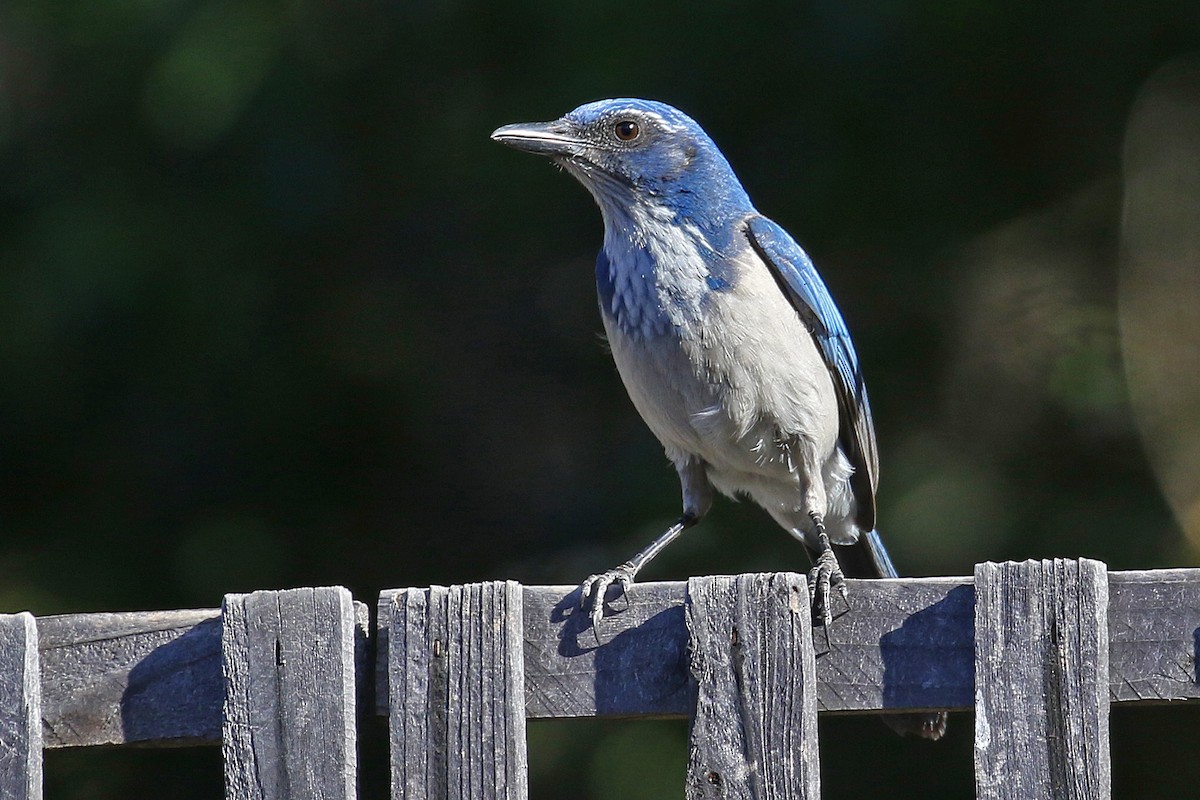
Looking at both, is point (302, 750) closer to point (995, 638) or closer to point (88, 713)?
point (88, 713)

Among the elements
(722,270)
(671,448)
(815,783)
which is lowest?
(815,783)

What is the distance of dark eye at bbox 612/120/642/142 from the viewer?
3881mm

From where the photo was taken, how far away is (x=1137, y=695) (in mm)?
2053

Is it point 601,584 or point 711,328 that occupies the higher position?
point 711,328

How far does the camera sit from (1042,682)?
2.00 m

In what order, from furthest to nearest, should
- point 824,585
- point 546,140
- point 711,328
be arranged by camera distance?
point 546,140 → point 711,328 → point 824,585

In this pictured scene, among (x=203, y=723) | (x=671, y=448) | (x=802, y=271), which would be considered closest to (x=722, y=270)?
(x=802, y=271)

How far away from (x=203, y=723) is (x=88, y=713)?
187 mm

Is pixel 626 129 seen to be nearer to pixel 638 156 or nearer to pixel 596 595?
pixel 638 156

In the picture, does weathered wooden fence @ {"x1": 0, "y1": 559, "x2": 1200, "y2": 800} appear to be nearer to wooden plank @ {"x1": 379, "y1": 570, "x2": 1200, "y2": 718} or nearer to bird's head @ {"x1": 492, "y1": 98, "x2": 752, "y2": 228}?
wooden plank @ {"x1": 379, "y1": 570, "x2": 1200, "y2": 718}

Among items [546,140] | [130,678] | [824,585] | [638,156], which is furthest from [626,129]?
[130,678]

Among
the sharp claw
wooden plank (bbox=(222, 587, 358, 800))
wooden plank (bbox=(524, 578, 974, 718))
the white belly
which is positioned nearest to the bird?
the white belly

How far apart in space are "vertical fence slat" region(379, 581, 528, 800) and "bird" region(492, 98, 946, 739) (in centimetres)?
125

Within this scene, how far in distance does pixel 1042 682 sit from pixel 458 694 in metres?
0.82
